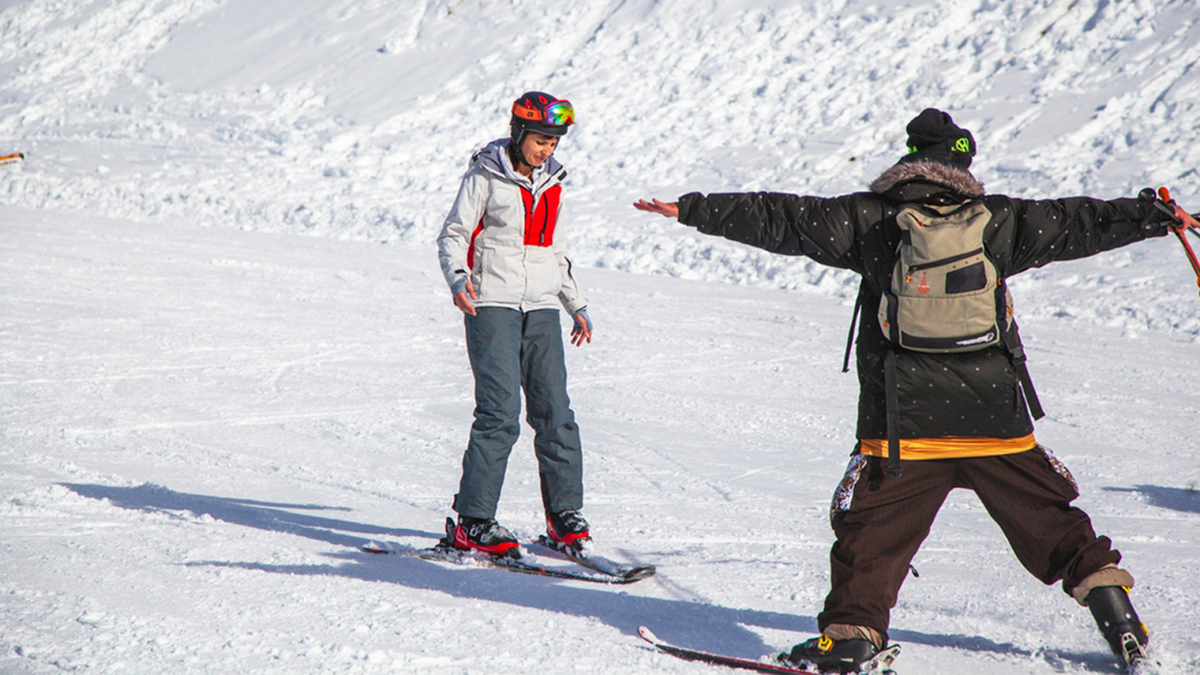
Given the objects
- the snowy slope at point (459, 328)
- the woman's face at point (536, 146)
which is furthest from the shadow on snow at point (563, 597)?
the woman's face at point (536, 146)

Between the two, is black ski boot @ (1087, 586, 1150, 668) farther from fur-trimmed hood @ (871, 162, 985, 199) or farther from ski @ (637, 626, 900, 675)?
fur-trimmed hood @ (871, 162, 985, 199)

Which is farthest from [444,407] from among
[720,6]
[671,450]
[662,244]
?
[720,6]

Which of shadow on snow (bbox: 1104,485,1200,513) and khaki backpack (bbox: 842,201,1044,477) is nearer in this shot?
khaki backpack (bbox: 842,201,1044,477)

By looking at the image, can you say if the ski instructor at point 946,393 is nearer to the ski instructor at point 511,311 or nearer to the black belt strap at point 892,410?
the black belt strap at point 892,410

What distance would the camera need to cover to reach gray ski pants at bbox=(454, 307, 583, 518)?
354cm

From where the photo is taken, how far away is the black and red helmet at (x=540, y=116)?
349 cm

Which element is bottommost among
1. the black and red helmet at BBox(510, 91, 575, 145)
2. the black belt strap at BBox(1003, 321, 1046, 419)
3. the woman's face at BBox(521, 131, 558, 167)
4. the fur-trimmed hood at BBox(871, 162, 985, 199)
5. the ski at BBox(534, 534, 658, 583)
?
the ski at BBox(534, 534, 658, 583)

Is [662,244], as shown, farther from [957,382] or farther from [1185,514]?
[957,382]

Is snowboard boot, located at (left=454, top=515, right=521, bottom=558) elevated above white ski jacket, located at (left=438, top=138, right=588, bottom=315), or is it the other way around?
white ski jacket, located at (left=438, top=138, right=588, bottom=315)

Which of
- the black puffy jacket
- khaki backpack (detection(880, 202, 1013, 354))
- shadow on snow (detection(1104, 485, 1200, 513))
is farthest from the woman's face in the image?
shadow on snow (detection(1104, 485, 1200, 513))

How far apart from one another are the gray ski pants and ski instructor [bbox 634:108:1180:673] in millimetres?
1351

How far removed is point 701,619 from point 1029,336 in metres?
7.48

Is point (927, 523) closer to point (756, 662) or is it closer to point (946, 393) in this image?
point (946, 393)

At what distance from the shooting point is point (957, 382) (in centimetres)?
248
